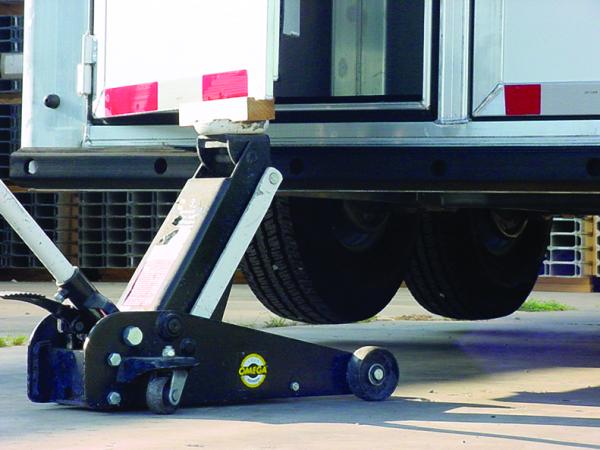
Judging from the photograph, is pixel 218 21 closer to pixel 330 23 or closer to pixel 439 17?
pixel 439 17

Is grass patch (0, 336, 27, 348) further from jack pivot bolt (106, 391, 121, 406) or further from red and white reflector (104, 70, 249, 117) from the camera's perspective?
jack pivot bolt (106, 391, 121, 406)

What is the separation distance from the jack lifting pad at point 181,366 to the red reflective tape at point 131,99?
0.80m

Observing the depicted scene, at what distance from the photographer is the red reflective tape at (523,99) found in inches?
154

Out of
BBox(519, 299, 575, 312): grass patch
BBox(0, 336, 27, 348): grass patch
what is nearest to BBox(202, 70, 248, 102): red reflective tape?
BBox(0, 336, 27, 348): grass patch

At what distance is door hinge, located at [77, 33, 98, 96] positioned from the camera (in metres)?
4.32

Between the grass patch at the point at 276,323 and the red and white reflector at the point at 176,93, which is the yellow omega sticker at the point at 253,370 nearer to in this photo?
the red and white reflector at the point at 176,93

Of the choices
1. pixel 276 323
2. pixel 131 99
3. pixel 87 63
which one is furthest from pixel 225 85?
pixel 276 323

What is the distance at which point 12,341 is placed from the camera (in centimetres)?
577

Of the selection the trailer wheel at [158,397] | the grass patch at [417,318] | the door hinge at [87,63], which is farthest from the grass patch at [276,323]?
the trailer wheel at [158,397]

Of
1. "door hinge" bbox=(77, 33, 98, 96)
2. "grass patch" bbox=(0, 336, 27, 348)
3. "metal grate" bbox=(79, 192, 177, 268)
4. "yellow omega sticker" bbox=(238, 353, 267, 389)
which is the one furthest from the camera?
"metal grate" bbox=(79, 192, 177, 268)

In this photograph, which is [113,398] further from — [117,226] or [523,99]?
[117,226]

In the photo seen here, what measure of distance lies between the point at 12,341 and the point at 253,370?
241 cm

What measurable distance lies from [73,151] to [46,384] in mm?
1050

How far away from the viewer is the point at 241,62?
3756mm
